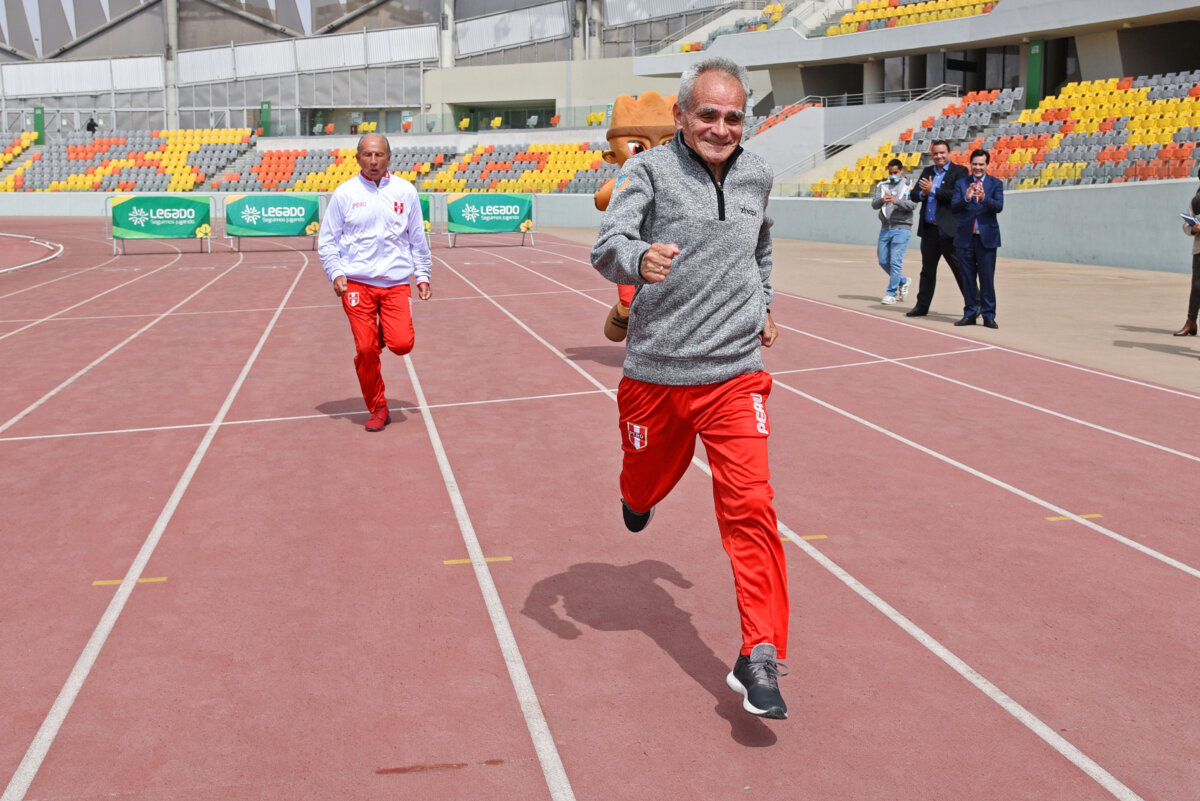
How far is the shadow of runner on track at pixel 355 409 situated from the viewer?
8641mm

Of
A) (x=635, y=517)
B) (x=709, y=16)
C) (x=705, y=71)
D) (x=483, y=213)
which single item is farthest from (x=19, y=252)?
(x=709, y=16)

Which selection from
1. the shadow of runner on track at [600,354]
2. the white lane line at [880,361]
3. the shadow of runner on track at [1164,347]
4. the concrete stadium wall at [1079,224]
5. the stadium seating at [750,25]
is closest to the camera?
the white lane line at [880,361]

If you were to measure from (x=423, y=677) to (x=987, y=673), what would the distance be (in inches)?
80.1

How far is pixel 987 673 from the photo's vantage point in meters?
4.14

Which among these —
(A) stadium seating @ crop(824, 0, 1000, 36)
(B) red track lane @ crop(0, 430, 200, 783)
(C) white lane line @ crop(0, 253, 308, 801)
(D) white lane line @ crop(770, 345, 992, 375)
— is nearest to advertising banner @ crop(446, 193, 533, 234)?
(A) stadium seating @ crop(824, 0, 1000, 36)

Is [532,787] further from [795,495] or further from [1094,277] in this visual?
[1094,277]

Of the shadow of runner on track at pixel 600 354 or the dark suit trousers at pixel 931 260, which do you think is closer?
the shadow of runner on track at pixel 600 354

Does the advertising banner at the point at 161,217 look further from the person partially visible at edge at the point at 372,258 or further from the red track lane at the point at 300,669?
the red track lane at the point at 300,669

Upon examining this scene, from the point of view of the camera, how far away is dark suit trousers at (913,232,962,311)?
1375cm

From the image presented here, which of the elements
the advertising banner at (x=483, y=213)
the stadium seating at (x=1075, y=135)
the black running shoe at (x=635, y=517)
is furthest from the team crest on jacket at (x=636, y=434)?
the advertising banner at (x=483, y=213)

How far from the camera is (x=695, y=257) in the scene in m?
3.90

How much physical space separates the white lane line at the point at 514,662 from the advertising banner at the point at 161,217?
2370 centimetres

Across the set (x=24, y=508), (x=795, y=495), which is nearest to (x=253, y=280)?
(x=24, y=508)

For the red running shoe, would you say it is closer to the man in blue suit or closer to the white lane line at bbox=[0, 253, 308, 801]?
the white lane line at bbox=[0, 253, 308, 801]
